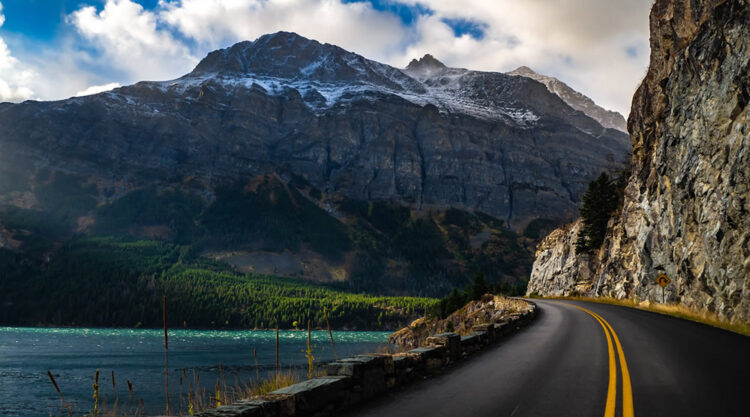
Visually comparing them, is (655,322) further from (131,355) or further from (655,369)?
(131,355)

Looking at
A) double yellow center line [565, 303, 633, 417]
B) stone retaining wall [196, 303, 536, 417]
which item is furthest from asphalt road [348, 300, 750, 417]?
stone retaining wall [196, 303, 536, 417]

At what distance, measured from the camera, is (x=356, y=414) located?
8.99 m

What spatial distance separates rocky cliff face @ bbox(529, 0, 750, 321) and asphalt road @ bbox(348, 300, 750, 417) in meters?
11.5

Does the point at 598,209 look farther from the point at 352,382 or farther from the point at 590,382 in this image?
the point at 352,382

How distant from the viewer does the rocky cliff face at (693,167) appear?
2797cm

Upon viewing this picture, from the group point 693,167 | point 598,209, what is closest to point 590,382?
point 693,167

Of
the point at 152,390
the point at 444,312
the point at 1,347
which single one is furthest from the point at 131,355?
the point at 444,312

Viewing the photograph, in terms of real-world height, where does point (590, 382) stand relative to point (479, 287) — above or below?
above

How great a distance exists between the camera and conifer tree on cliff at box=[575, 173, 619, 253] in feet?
248

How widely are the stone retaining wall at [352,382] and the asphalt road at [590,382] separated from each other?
345 mm

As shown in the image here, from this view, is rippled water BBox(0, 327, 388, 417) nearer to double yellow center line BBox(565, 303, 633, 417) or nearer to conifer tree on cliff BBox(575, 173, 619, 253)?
double yellow center line BBox(565, 303, 633, 417)

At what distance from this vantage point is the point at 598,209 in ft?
249

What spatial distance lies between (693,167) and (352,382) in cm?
3491

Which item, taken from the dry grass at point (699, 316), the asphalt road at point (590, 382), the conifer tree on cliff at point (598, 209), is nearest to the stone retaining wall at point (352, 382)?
the asphalt road at point (590, 382)
